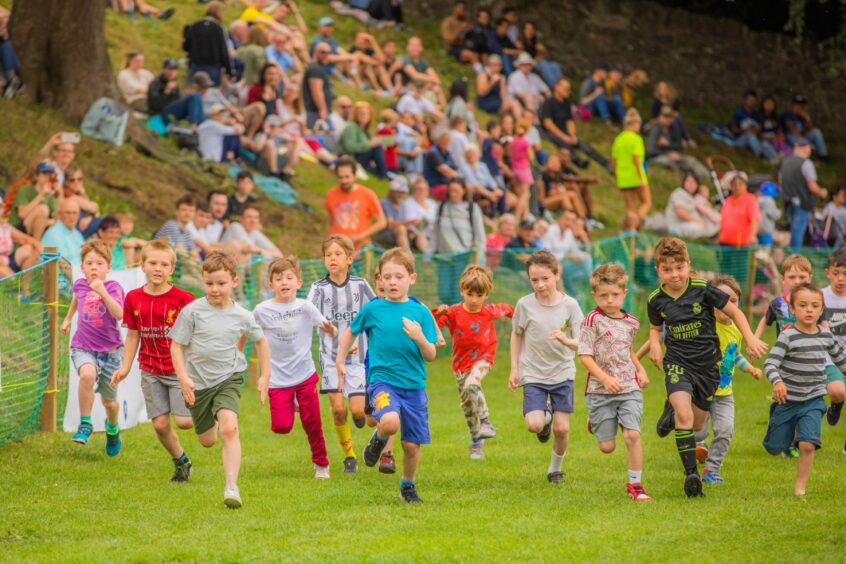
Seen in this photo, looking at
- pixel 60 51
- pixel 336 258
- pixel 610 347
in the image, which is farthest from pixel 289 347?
pixel 60 51

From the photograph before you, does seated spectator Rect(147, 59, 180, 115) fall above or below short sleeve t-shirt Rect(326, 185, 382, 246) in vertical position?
above

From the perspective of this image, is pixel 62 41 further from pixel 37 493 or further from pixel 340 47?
pixel 37 493

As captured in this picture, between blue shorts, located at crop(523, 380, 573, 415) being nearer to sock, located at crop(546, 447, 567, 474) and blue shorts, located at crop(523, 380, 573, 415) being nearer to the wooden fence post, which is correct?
sock, located at crop(546, 447, 567, 474)

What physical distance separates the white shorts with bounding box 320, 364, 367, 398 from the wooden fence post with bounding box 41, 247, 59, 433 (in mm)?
2788

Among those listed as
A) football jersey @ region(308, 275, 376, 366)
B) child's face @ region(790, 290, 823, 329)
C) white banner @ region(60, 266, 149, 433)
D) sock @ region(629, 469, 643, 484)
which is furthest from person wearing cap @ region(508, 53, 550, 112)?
sock @ region(629, 469, 643, 484)

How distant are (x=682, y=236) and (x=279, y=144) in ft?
27.0

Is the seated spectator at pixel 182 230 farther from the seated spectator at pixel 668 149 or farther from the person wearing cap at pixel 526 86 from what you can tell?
the seated spectator at pixel 668 149

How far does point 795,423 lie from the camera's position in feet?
32.0

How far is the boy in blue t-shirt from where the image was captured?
9.18 m

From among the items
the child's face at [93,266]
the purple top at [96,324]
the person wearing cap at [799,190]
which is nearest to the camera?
the child's face at [93,266]

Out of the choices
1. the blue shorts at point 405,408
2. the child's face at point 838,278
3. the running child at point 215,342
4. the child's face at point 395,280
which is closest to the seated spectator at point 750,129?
the child's face at point 838,278

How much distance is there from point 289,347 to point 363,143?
12271 mm

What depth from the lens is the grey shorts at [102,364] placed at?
36.7 feet

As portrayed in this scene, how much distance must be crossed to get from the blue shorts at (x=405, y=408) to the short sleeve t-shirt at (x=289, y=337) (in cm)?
124
